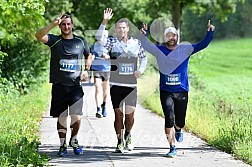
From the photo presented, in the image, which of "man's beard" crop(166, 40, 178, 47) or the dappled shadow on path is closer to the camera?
the dappled shadow on path

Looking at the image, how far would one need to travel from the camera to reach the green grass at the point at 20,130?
7961 mm

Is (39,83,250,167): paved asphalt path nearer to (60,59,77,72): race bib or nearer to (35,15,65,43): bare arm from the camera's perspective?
(60,59,77,72): race bib

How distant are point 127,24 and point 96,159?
81.8 inches

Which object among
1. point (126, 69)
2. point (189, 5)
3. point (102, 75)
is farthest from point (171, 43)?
point (189, 5)

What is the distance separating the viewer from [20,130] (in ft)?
33.7

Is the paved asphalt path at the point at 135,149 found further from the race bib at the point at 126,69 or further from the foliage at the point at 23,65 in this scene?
the foliage at the point at 23,65

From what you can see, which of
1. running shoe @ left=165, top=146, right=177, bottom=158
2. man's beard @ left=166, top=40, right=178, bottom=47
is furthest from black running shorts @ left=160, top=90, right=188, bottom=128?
man's beard @ left=166, top=40, right=178, bottom=47

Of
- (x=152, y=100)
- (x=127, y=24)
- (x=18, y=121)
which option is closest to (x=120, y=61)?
(x=127, y=24)

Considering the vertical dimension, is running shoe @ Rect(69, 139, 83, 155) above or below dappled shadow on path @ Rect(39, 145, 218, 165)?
above

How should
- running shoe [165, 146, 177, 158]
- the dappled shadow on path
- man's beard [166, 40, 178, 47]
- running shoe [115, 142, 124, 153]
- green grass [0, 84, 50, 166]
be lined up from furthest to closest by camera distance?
running shoe [115, 142, 124, 153]
man's beard [166, 40, 178, 47]
running shoe [165, 146, 177, 158]
the dappled shadow on path
green grass [0, 84, 50, 166]

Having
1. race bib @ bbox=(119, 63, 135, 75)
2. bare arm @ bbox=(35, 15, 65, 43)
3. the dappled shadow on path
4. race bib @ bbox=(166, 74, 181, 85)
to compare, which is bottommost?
the dappled shadow on path

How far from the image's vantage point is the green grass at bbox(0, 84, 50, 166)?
26.1ft

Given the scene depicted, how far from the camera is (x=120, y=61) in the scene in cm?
916

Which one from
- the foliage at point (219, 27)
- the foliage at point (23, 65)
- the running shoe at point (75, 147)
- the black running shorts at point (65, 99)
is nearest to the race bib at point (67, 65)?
the black running shorts at point (65, 99)
